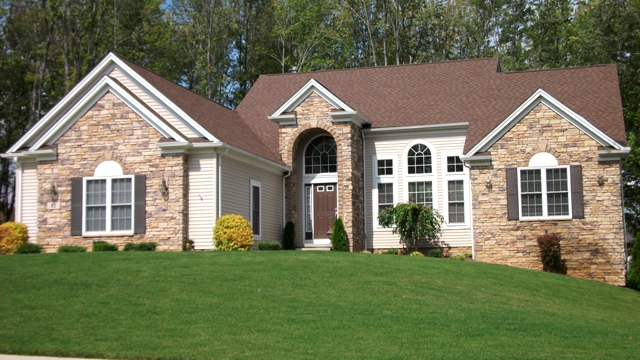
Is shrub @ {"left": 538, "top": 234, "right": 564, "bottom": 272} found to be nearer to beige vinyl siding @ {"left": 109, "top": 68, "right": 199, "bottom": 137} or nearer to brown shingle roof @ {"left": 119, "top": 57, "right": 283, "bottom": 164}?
brown shingle roof @ {"left": 119, "top": 57, "right": 283, "bottom": 164}

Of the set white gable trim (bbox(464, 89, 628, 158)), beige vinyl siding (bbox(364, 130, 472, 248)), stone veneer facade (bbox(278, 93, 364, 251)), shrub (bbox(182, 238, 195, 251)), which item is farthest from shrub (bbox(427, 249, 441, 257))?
shrub (bbox(182, 238, 195, 251))

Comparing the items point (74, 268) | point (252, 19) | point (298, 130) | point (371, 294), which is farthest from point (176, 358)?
point (252, 19)

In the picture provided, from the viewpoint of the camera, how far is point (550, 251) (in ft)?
78.5

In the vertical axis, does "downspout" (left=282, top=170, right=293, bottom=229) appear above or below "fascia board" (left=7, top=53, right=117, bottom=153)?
below

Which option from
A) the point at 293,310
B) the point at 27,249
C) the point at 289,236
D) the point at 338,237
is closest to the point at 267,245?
the point at 338,237

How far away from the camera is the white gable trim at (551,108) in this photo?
79.9ft

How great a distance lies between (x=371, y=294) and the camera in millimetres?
16062

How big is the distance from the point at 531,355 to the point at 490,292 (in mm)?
5076

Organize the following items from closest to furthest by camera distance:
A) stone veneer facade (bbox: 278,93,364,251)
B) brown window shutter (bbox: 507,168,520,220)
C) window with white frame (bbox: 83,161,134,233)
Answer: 1. window with white frame (bbox: 83,161,134,233)
2. brown window shutter (bbox: 507,168,520,220)
3. stone veneer facade (bbox: 278,93,364,251)

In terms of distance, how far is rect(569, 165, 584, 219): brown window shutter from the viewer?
958 inches

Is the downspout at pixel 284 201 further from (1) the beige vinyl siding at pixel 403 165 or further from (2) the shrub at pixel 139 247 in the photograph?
(2) the shrub at pixel 139 247

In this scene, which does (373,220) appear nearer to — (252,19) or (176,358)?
(176,358)

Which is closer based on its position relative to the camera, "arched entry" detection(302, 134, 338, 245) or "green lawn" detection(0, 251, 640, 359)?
"green lawn" detection(0, 251, 640, 359)

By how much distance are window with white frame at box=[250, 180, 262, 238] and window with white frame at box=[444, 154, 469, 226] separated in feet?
22.2
